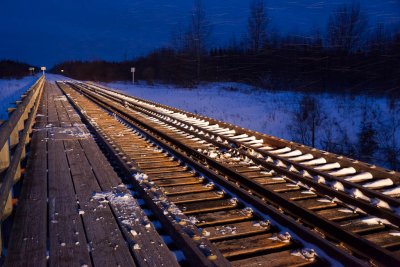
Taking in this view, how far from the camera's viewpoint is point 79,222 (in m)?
3.96

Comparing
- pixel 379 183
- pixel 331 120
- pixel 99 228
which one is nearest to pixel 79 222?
pixel 99 228

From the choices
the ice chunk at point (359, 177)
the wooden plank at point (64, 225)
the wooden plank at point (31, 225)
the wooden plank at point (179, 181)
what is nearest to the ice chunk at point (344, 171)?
the ice chunk at point (359, 177)

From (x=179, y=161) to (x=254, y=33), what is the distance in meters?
50.3

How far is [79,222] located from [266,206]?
92.3 inches

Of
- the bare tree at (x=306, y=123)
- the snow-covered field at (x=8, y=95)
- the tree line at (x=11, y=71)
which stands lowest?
the bare tree at (x=306, y=123)

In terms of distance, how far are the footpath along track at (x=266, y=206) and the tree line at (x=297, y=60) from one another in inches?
1087

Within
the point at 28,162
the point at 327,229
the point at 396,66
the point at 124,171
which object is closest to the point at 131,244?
the point at 327,229

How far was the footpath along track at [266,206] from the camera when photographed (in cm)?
378

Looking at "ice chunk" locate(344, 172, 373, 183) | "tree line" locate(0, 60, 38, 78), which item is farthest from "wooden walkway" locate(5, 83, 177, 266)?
"tree line" locate(0, 60, 38, 78)

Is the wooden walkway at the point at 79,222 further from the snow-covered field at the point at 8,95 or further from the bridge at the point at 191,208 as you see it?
the snow-covered field at the point at 8,95

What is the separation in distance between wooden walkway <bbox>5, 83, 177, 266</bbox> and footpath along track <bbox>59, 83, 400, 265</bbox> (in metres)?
0.70

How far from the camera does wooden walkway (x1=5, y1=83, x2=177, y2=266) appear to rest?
3.23 metres

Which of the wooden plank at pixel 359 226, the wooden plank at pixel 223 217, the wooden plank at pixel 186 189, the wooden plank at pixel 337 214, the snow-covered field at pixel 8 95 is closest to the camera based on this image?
the wooden plank at pixel 359 226

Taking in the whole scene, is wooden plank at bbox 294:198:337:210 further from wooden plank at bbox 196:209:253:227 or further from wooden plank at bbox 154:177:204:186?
wooden plank at bbox 154:177:204:186
